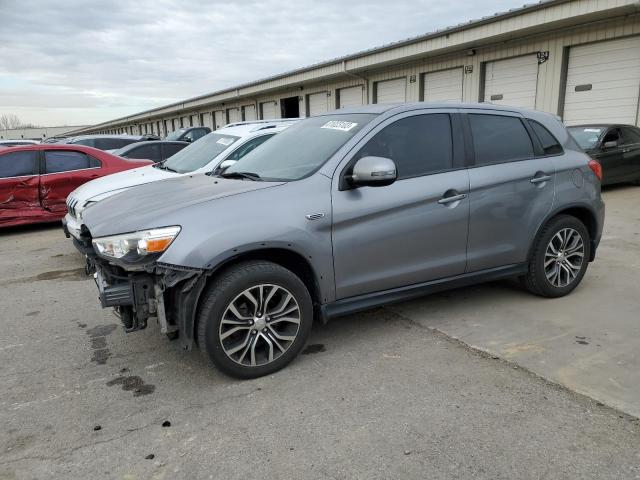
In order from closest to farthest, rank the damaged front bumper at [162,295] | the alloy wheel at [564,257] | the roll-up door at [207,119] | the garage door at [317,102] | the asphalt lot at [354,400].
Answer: the asphalt lot at [354,400] < the damaged front bumper at [162,295] < the alloy wheel at [564,257] < the garage door at [317,102] < the roll-up door at [207,119]

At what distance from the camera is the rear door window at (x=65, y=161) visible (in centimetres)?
873

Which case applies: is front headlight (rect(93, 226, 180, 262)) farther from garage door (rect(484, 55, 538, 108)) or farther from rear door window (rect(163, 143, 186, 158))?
garage door (rect(484, 55, 538, 108))

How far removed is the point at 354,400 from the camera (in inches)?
120

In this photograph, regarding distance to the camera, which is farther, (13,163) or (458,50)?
(458,50)

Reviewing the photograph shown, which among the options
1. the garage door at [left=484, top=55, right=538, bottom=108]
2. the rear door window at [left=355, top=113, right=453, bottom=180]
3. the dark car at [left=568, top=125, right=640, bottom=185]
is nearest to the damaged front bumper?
the rear door window at [left=355, top=113, right=453, bottom=180]

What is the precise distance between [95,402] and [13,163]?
22.8 feet

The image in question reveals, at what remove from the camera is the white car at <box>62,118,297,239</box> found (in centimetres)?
630

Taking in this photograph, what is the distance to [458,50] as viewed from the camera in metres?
15.5

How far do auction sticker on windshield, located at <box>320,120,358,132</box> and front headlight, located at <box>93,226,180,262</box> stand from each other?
1.56 m

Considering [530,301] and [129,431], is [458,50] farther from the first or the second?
[129,431]

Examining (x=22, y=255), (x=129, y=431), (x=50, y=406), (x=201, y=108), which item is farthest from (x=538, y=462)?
Answer: (x=201, y=108)

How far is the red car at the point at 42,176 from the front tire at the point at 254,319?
6775 millimetres

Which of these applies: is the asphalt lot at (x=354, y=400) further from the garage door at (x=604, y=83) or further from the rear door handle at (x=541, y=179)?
the garage door at (x=604, y=83)

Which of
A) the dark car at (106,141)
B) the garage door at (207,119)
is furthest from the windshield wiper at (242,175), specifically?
the garage door at (207,119)
